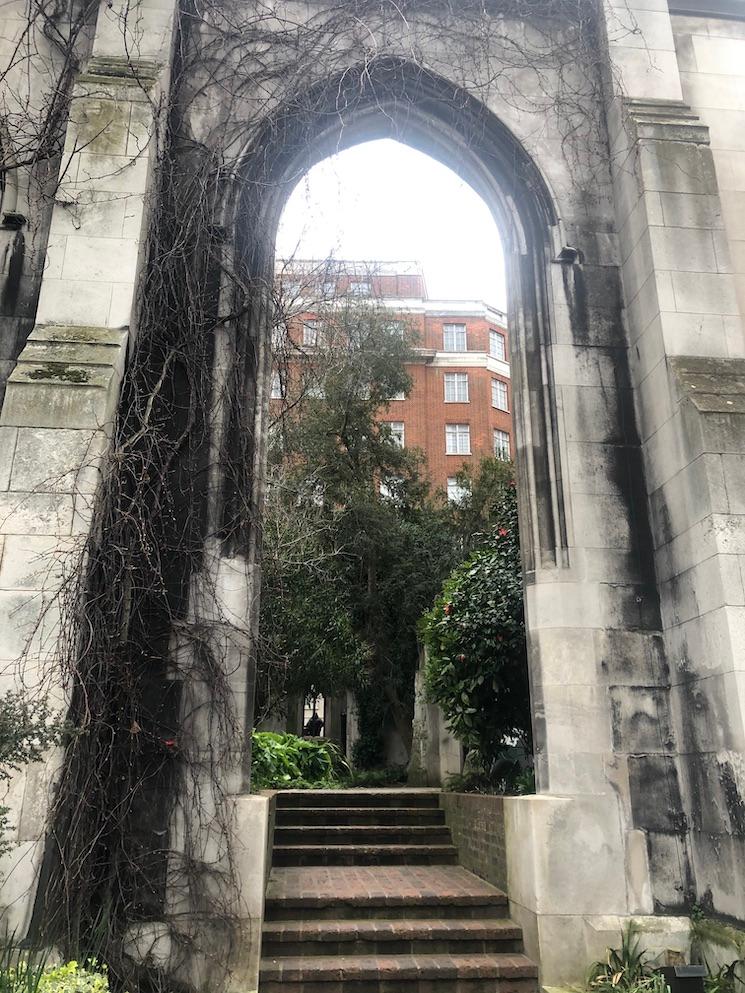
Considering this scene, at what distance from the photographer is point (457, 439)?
30.5 m

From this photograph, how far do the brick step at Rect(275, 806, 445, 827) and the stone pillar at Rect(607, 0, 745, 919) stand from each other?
12.2 ft

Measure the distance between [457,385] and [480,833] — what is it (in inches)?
1004

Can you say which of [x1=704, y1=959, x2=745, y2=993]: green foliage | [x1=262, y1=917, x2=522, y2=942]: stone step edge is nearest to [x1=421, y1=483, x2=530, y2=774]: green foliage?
[x1=262, y1=917, x2=522, y2=942]: stone step edge

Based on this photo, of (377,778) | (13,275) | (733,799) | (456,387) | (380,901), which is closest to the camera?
(733,799)

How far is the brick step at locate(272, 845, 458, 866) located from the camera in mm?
7492

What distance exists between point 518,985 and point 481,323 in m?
29.0

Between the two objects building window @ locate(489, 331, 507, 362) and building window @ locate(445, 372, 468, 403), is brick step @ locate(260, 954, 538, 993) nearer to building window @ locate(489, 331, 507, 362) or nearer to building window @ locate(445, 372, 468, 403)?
building window @ locate(445, 372, 468, 403)

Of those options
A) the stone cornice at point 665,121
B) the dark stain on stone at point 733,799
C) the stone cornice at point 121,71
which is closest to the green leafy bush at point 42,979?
the dark stain on stone at point 733,799

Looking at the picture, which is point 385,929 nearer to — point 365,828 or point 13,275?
point 365,828

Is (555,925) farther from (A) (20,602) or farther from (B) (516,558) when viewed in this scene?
(A) (20,602)

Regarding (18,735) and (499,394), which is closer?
(18,735)

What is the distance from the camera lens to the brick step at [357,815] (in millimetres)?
8211

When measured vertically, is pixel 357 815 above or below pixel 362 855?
above

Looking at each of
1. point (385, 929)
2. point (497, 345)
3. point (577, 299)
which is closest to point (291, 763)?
point (385, 929)
